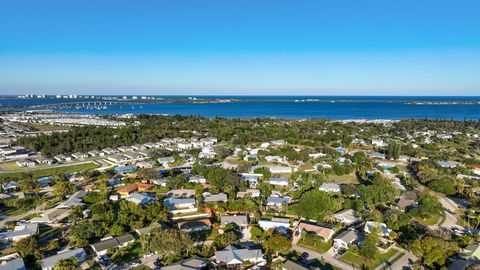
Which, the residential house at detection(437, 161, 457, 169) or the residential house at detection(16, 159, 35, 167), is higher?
the residential house at detection(437, 161, 457, 169)

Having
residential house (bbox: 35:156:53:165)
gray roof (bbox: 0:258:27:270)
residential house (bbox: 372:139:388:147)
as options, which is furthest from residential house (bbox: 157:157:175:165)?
residential house (bbox: 372:139:388:147)

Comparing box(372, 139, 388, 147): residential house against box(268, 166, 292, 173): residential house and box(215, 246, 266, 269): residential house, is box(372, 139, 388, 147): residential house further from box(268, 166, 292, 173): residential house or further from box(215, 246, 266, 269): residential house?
box(215, 246, 266, 269): residential house

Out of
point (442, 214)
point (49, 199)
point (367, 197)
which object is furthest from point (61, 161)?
point (442, 214)

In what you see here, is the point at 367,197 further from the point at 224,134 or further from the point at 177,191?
the point at 224,134

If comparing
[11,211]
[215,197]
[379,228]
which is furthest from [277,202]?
[11,211]

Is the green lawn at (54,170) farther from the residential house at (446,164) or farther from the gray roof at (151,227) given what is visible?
the residential house at (446,164)

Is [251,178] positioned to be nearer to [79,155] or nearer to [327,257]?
[327,257]

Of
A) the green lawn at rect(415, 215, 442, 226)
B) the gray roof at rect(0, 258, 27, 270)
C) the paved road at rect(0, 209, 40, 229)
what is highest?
the gray roof at rect(0, 258, 27, 270)
